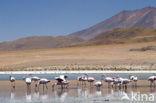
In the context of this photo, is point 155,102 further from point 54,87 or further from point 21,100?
point 54,87

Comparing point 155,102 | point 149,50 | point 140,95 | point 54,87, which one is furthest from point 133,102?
point 149,50

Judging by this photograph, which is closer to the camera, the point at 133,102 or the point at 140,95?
the point at 133,102

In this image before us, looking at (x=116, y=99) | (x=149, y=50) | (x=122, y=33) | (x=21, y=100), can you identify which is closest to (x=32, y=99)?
(x=21, y=100)

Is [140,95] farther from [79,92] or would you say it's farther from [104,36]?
[104,36]

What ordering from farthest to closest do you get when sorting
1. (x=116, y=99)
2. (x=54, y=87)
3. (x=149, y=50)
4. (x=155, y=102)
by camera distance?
(x=149, y=50) → (x=54, y=87) → (x=116, y=99) → (x=155, y=102)

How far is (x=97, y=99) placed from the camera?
61.7ft

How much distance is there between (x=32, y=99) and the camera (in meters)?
19.2

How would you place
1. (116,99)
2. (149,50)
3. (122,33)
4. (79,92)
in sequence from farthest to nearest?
(122,33) < (149,50) < (79,92) < (116,99)

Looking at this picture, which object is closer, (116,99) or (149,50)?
(116,99)

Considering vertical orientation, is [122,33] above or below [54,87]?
above

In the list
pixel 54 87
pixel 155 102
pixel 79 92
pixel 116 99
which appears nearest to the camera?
pixel 155 102

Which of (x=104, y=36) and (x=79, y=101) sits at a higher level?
(x=104, y=36)

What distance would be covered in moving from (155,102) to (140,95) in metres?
2.27

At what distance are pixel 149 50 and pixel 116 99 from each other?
54.3 metres
